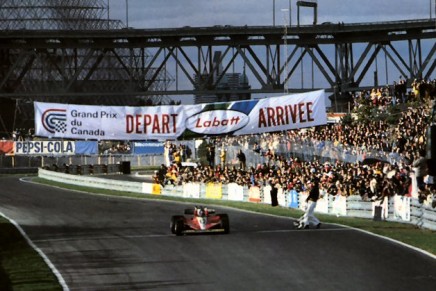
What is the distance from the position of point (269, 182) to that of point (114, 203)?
905 centimetres

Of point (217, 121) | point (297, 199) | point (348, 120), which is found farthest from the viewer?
point (348, 120)

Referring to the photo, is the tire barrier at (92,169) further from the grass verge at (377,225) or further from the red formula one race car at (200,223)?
the red formula one race car at (200,223)

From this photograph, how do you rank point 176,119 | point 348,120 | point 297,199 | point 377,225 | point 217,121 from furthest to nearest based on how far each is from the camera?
point 348,120, point 217,121, point 176,119, point 297,199, point 377,225

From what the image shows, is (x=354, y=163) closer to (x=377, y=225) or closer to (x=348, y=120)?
(x=377, y=225)

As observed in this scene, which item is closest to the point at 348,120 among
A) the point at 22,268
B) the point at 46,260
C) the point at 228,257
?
the point at 228,257

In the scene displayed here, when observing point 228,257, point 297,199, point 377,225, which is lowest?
point 228,257

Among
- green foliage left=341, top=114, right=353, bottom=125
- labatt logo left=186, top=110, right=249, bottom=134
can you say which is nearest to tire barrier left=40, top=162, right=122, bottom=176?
green foliage left=341, top=114, right=353, bottom=125

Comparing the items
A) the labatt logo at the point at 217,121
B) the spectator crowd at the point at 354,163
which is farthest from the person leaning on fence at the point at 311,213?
the labatt logo at the point at 217,121

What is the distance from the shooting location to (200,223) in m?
33.0

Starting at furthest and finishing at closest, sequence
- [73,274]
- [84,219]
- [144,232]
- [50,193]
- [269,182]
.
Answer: [50,193]
[269,182]
[84,219]
[144,232]
[73,274]

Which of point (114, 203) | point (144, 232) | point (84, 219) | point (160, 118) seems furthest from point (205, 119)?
point (144, 232)

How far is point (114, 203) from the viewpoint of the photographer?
52.5 meters

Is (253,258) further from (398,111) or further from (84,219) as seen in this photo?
(398,111)

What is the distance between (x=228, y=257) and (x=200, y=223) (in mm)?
6160
